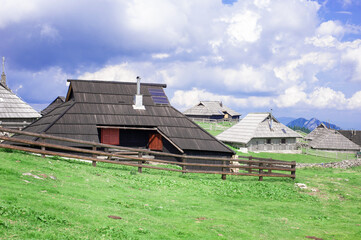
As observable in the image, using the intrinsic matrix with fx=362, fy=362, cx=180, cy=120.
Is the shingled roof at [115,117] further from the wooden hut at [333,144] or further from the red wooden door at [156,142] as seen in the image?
the wooden hut at [333,144]

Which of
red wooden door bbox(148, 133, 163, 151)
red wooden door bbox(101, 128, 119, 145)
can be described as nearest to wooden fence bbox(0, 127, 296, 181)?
red wooden door bbox(101, 128, 119, 145)

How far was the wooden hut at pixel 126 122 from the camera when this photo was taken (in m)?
26.2

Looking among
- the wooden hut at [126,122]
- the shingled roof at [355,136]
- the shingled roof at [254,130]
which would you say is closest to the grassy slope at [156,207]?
the wooden hut at [126,122]

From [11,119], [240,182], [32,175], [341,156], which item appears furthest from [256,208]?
[341,156]

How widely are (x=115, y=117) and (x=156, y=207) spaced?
1710 cm

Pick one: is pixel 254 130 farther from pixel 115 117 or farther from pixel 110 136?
pixel 115 117

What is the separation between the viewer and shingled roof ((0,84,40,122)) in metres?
38.7

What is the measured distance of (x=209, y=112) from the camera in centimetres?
9119

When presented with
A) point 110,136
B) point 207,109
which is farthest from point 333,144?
point 110,136

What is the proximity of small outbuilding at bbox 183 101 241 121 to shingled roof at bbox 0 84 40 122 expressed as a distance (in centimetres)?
4949

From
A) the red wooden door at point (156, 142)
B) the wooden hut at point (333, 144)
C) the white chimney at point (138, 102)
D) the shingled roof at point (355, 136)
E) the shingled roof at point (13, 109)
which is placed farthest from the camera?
the shingled roof at point (355, 136)

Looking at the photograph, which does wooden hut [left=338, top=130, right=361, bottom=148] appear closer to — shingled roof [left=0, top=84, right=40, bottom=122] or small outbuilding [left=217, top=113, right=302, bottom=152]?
small outbuilding [left=217, top=113, right=302, bottom=152]

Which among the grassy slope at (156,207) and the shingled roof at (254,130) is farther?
the shingled roof at (254,130)

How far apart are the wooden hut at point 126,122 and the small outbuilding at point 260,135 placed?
23007mm
